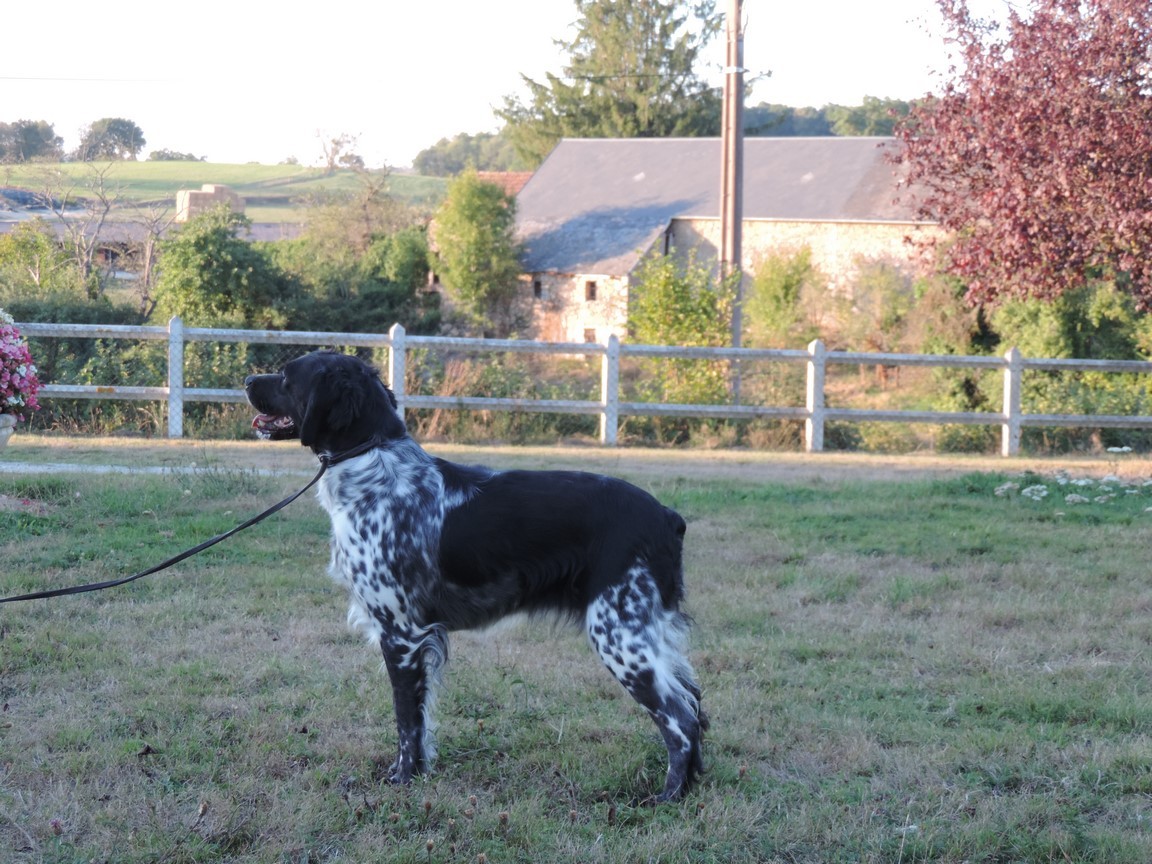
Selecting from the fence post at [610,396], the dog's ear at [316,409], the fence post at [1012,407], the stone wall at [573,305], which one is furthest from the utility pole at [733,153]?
the stone wall at [573,305]

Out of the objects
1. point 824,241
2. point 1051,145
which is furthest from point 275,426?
point 824,241

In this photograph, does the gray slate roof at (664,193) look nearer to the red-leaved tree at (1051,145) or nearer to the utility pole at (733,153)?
the utility pole at (733,153)

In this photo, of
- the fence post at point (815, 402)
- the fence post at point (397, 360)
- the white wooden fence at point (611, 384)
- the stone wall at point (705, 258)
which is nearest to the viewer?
A: the white wooden fence at point (611, 384)

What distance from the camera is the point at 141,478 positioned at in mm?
10664

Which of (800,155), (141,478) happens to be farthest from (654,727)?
(800,155)

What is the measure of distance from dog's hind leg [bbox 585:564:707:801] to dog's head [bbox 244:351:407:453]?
114 cm

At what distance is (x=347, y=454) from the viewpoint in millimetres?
4836

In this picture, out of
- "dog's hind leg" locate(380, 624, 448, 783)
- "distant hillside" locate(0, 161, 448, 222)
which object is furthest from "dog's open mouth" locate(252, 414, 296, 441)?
"distant hillside" locate(0, 161, 448, 222)

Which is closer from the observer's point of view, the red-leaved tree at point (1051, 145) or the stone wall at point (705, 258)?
the red-leaved tree at point (1051, 145)

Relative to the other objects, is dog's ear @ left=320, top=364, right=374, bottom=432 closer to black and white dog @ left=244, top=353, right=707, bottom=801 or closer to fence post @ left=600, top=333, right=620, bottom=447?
black and white dog @ left=244, top=353, right=707, bottom=801

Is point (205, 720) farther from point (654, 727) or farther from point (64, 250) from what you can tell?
point (64, 250)

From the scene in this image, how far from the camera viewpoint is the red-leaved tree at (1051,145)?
36.8 feet

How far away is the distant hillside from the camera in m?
35.5

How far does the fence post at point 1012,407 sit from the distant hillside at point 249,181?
25.5m
